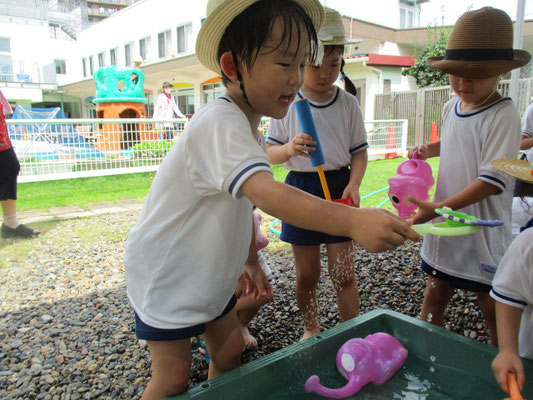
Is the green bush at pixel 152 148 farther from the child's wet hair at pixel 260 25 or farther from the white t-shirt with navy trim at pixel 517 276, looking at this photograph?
the white t-shirt with navy trim at pixel 517 276

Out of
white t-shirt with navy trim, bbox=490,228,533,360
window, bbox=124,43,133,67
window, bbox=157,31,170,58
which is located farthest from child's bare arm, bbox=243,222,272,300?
window, bbox=124,43,133,67

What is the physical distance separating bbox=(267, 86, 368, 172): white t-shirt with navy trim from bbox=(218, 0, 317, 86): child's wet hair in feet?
2.75

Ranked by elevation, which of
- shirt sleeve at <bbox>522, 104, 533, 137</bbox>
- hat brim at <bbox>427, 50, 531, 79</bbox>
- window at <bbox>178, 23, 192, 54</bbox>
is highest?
window at <bbox>178, 23, 192, 54</bbox>

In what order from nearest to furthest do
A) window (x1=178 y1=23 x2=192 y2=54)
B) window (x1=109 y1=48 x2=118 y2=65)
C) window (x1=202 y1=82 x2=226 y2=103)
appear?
window (x1=202 y1=82 x2=226 y2=103)
window (x1=178 y1=23 x2=192 y2=54)
window (x1=109 y1=48 x2=118 y2=65)

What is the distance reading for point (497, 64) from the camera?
163 cm

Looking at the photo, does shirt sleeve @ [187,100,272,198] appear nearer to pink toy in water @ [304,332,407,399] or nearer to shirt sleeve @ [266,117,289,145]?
pink toy in water @ [304,332,407,399]

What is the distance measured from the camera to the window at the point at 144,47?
19562 millimetres

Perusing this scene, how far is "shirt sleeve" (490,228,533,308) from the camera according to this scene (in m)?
1.23

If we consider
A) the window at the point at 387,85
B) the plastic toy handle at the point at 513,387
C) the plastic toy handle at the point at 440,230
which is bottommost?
the plastic toy handle at the point at 513,387

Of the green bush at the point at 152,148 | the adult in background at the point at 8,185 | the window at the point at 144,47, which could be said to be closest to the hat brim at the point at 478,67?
the adult in background at the point at 8,185

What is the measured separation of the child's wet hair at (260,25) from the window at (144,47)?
2017 cm

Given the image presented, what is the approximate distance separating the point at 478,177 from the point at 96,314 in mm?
2144

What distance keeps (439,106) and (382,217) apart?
11443mm

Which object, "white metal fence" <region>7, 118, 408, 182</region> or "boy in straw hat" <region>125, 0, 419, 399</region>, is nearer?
"boy in straw hat" <region>125, 0, 419, 399</region>
